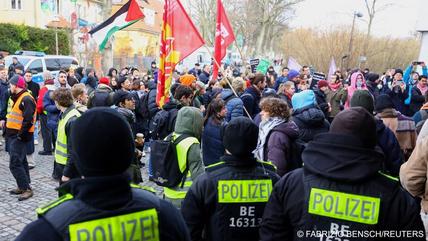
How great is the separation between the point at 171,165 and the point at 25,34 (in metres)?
30.6

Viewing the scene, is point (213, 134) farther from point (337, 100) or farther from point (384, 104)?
point (337, 100)

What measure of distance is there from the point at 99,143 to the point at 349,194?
138cm

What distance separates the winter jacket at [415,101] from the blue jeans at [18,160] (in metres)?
9.28

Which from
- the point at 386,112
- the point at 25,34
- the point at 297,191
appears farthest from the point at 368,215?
the point at 25,34

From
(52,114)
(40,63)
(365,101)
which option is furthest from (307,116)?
(40,63)

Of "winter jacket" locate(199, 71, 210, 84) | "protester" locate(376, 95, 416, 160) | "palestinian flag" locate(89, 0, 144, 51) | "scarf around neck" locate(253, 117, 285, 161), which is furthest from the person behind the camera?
"winter jacket" locate(199, 71, 210, 84)

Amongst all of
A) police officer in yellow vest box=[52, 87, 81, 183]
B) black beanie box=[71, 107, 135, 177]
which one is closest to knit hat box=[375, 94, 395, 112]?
police officer in yellow vest box=[52, 87, 81, 183]

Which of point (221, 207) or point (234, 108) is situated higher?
point (234, 108)

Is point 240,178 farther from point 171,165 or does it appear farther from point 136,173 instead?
point 136,173

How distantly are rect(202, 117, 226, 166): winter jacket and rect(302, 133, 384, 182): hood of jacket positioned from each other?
3162 mm

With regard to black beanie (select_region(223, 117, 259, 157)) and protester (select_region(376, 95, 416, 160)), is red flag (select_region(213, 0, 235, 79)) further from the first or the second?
black beanie (select_region(223, 117, 259, 157))

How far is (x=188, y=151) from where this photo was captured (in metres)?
3.94

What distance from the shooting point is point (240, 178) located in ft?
9.48

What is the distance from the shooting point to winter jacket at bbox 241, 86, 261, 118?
7673 millimetres
